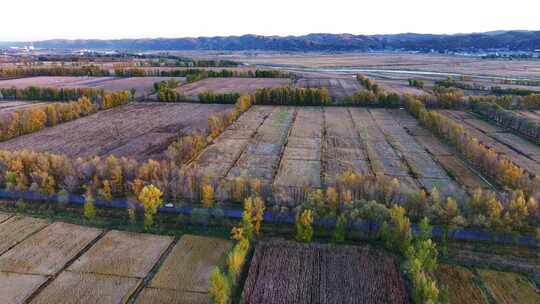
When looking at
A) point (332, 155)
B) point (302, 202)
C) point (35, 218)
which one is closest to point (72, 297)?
point (35, 218)

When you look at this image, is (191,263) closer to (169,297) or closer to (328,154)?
(169,297)

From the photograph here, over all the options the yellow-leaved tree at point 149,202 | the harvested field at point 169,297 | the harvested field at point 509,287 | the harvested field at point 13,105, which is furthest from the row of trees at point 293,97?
the harvested field at point 169,297

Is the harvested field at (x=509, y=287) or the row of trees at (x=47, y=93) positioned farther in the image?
the row of trees at (x=47, y=93)

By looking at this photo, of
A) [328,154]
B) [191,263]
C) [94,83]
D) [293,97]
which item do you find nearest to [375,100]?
[293,97]

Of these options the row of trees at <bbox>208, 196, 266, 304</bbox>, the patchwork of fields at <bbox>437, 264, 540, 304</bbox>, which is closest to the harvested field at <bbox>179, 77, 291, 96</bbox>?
the row of trees at <bbox>208, 196, 266, 304</bbox>

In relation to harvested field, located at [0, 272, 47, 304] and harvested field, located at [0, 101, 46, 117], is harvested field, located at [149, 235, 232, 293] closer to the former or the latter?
harvested field, located at [0, 272, 47, 304]

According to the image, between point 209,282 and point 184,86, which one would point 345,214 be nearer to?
point 209,282

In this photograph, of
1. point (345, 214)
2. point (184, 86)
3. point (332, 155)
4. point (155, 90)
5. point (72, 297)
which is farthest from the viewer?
point (184, 86)

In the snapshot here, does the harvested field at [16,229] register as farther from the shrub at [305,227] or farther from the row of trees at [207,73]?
the row of trees at [207,73]
